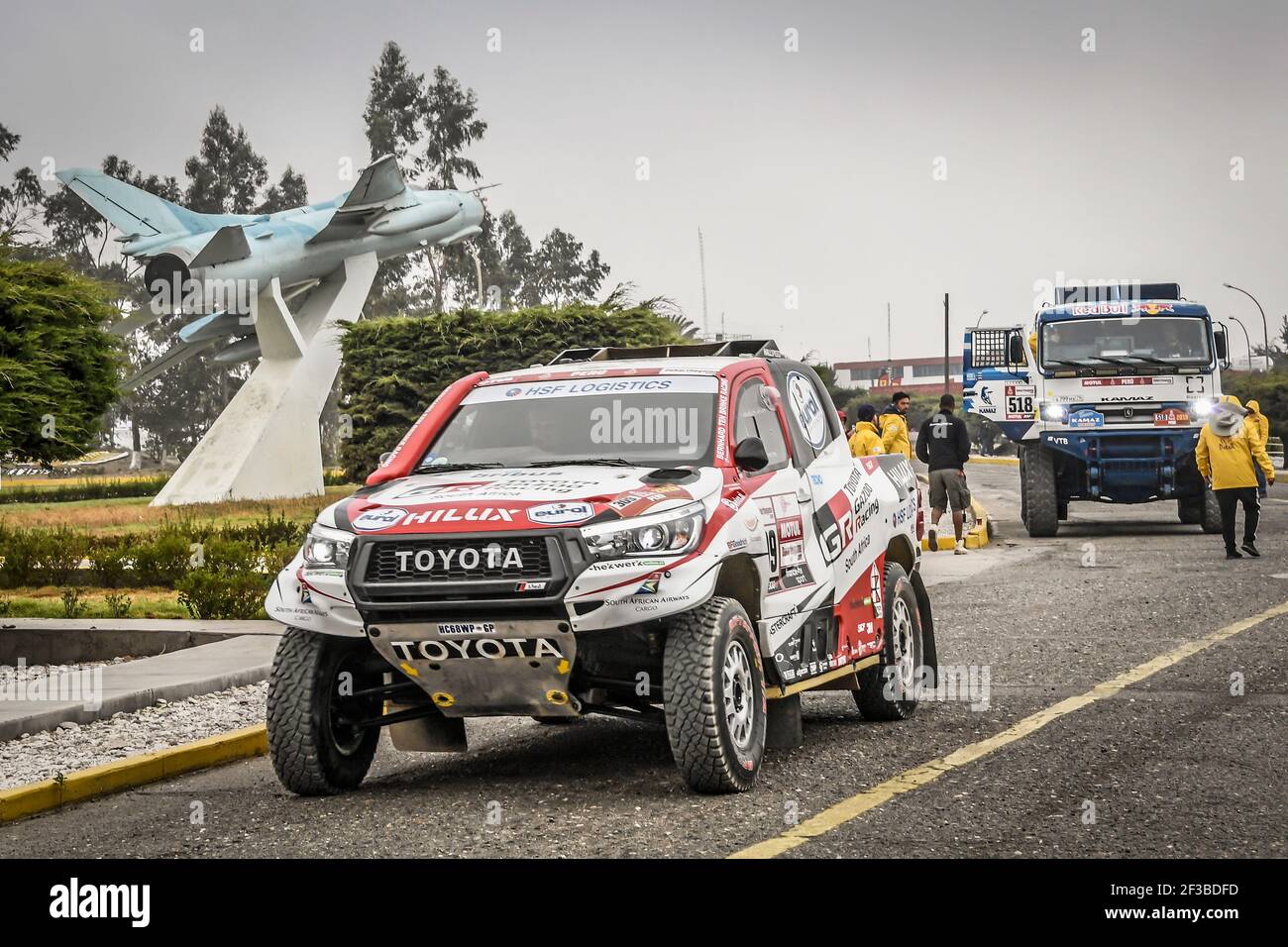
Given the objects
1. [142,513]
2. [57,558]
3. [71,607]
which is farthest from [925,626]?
[142,513]

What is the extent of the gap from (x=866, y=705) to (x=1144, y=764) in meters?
2.00

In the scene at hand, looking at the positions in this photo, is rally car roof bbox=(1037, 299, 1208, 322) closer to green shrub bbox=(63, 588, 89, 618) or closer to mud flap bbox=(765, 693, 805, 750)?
green shrub bbox=(63, 588, 89, 618)

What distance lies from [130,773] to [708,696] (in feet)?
10.9

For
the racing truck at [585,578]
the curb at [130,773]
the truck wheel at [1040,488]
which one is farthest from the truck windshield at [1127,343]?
the curb at [130,773]

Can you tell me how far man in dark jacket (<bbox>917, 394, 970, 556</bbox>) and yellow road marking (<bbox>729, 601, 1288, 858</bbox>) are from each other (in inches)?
363

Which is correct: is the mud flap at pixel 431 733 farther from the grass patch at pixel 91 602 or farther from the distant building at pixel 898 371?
the distant building at pixel 898 371

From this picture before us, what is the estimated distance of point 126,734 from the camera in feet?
31.9

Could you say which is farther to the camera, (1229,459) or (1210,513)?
(1210,513)

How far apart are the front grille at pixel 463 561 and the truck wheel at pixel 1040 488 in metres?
17.9

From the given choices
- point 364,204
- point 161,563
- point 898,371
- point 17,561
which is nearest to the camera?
point 161,563

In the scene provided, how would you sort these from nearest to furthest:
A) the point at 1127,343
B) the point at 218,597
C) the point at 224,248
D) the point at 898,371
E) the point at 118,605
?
the point at 218,597, the point at 118,605, the point at 1127,343, the point at 224,248, the point at 898,371

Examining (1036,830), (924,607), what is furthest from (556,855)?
(924,607)

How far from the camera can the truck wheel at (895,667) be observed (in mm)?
9555

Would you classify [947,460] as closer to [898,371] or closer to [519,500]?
[519,500]
